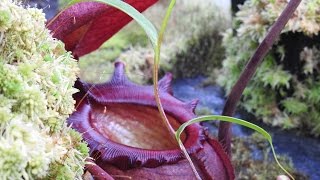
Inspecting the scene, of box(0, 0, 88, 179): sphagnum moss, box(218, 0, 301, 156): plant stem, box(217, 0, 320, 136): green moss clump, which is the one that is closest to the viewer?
box(0, 0, 88, 179): sphagnum moss

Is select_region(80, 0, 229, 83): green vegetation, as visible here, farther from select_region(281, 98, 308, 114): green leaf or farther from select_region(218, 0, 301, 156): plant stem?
select_region(218, 0, 301, 156): plant stem

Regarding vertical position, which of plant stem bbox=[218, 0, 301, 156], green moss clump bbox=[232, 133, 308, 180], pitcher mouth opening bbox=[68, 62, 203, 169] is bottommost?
green moss clump bbox=[232, 133, 308, 180]

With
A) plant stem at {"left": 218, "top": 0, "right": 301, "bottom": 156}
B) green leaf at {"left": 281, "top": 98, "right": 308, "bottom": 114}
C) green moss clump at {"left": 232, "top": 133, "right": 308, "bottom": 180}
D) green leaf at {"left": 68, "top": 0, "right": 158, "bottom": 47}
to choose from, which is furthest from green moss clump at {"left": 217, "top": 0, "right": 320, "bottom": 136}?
green leaf at {"left": 68, "top": 0, "right": 158, "bottom": 47}

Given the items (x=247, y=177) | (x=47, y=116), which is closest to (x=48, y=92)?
(x=47, y=116)

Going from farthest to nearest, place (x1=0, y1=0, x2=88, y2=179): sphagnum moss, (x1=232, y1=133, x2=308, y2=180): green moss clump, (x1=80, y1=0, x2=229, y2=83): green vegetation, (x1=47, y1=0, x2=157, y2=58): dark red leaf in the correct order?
(x1=80, y1=0, x2=229, y2=83): green vegetation < (x1=232, y1=133, x2=308, y2=180): green moss clump < (x1=47, y1=0, x2=157, y2=58): dark red leaf < (x1=0, y1=0, x2=88, y2=179): sphagnum moss

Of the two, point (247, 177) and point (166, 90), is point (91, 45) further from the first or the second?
point (247, 177)

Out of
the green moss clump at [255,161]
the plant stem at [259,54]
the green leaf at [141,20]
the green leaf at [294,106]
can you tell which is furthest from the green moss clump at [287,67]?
the green leaf at [141,20]
